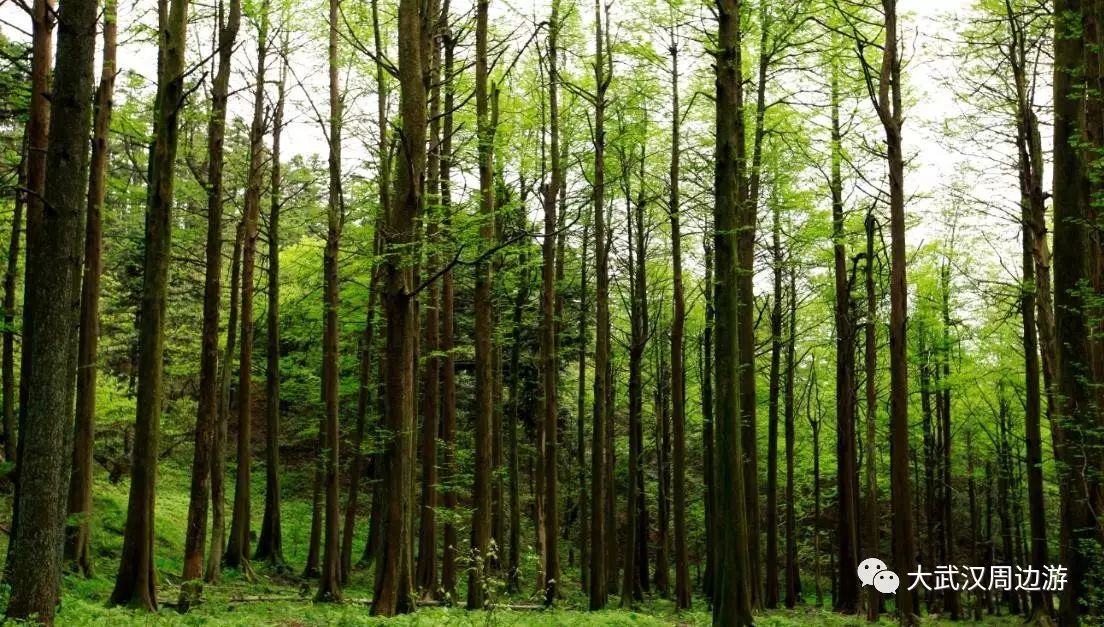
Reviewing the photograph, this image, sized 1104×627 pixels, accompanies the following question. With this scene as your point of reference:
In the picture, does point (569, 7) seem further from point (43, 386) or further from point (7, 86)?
point (43, 386)

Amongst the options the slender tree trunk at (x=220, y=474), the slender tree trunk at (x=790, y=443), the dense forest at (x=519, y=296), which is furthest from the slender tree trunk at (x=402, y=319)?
the slender tree trunk at (x=790, y=443)

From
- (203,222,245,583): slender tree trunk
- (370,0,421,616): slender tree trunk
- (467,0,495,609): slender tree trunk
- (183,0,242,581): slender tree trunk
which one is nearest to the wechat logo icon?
(467,0,495,609): slender tree trunk

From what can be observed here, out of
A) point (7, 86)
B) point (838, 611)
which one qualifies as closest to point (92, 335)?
point (7, 86)

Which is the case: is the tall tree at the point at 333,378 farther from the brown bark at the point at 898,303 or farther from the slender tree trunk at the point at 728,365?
the brown bark at the point at 898,303

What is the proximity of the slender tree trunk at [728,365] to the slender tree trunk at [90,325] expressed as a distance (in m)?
9.54

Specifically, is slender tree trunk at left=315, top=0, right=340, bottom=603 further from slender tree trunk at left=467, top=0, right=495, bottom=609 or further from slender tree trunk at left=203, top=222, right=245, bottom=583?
slender tree trunk at left=467, top=0, right=495, bottom=609

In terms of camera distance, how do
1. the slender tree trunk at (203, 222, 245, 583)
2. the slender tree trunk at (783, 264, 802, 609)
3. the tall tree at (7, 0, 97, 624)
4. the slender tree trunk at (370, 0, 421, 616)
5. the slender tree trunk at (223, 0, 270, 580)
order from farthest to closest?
the slender tree trunk at (783, 264, 802, 609) < the slender tree trunk at (223, 0, 270, 580) < the slender tree trunk at (203, 222, 245, 583) < the slender tree trunk at (370, 0, 421, 616) < the tall tree at (7, 0, 97, 624)

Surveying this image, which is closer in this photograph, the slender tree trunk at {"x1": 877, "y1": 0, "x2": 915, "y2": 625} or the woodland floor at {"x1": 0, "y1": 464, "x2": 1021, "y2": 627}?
the woodland floor at {"x1": 0, "y1": 464, "x2": 1021, "y2": 627}

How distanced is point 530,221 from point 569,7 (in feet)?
19.4

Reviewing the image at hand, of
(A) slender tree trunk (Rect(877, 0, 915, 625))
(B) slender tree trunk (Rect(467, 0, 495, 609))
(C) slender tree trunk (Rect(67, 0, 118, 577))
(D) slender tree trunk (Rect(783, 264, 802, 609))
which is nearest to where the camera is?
(A) slender tree trunk (Rect(877, 0, 915, 625))

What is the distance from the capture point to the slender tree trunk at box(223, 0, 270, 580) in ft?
52.5

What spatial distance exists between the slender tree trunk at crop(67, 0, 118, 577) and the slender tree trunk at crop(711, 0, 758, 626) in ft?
31.3

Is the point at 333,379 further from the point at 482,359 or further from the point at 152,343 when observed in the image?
the point at 152,343

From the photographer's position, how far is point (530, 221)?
1933 cm
